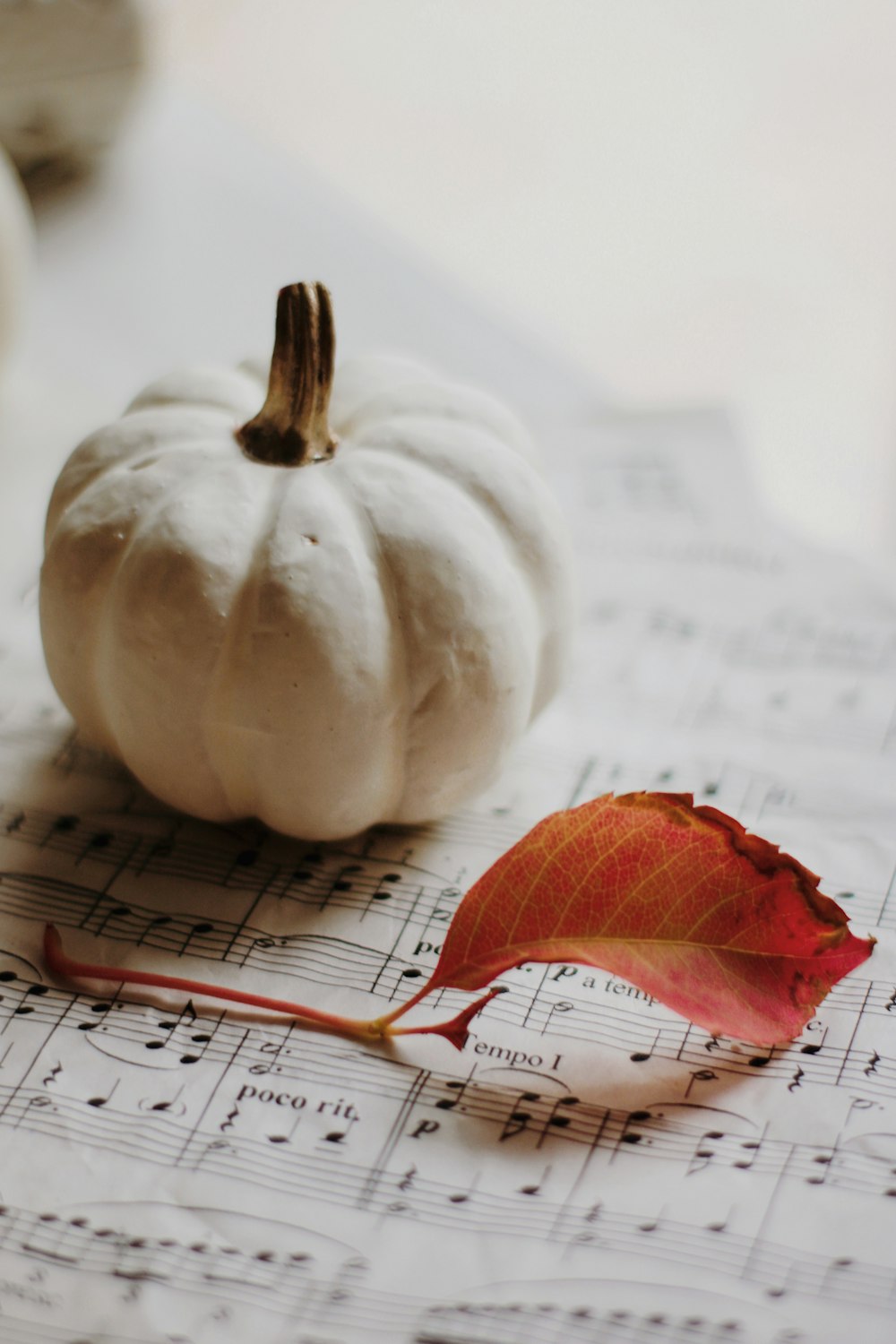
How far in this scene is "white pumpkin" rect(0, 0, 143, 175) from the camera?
138 centimetres

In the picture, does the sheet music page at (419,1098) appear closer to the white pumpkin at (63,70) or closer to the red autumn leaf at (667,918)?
the red autumn leaf at (667,918)

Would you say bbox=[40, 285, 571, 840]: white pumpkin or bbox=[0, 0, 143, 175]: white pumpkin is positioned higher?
bbox=[0, 0, 143, 175]: white pumpkin

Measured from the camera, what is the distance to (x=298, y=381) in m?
0.75

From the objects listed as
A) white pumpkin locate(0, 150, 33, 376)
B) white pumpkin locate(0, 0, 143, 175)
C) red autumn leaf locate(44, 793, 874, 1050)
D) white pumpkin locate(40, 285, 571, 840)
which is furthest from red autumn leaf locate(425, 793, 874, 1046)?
white pumpkin locate(0, 0, 143, 175)

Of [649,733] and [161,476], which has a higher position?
[161,476]

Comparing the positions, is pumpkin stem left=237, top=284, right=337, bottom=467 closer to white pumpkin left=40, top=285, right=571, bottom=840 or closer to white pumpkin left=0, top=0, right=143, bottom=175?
white pumpkin left=40, top=285, right=571, bottom=840

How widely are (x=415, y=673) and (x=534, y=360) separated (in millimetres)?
776

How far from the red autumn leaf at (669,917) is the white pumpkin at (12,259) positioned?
81cm

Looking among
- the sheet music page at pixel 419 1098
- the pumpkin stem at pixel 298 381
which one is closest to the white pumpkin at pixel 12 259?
the sheet music page at pixel 419 1098

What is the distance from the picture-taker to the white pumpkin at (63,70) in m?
1.38

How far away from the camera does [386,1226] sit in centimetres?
59

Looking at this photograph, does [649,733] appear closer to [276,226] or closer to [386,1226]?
[386,1226]

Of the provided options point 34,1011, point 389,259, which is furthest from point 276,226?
point 34,1011

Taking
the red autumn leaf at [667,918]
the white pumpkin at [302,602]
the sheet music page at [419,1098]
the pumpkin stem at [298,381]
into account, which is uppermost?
the pumpkin stem at [298,381]
